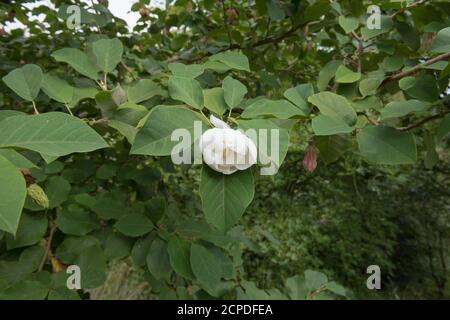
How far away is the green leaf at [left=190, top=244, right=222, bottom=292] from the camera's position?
0.80 m

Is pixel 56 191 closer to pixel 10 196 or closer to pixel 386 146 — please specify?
pixel 10 196

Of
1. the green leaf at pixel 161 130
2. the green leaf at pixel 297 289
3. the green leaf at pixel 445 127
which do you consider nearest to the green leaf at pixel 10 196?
the green leaf at pixel 161 130

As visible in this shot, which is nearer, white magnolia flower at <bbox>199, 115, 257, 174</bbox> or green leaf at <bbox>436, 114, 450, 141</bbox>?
white magnolia flower at <bbox>199, 115, 257, 174</bbox>

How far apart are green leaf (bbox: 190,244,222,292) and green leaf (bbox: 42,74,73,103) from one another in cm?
40

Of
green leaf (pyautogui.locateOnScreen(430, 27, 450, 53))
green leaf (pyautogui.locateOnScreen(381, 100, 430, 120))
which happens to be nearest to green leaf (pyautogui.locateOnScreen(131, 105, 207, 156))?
green leaf (pyautogui.locateOnScreen(381, 100, 430, 120))

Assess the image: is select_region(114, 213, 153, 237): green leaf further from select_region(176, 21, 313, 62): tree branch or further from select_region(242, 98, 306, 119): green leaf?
select_region(176, 21, 313, 62): tree branch

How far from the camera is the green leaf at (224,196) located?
1.57 ft

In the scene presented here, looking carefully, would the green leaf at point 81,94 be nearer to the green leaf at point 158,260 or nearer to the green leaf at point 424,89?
the green leaf at point 158,260

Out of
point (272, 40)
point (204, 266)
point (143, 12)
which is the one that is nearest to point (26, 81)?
point (204, 266)

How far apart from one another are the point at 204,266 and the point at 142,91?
390 mm

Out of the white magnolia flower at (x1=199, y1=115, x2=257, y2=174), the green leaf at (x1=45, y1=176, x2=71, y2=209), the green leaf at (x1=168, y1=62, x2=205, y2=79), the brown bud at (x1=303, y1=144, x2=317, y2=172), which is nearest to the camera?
the white magnolia flower at (x1=199, y1=115, x2=257, y2=174)

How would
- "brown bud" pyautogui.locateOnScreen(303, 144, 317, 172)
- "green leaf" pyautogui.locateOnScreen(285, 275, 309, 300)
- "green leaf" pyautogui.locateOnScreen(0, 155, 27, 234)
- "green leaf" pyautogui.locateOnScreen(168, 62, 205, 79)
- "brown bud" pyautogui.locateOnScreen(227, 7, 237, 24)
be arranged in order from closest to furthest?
1. "green leaf" pyautogui.locateOnScreen(0, 155, 27, 234)
2. "green leaf" pyautogui.locateOnScreen(168, 62, 205, 79)
3. "brown bud" pyautogui.locateOnScreen(303, 144, 317, 172)
4. "green leaf" pyautogui.locateOnScreen(285, 275, 309, 300)
5. "brown bud" pyautogui.locateOnScreen(227, 7, 237, 24)

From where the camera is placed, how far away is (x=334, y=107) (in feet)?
2.02
